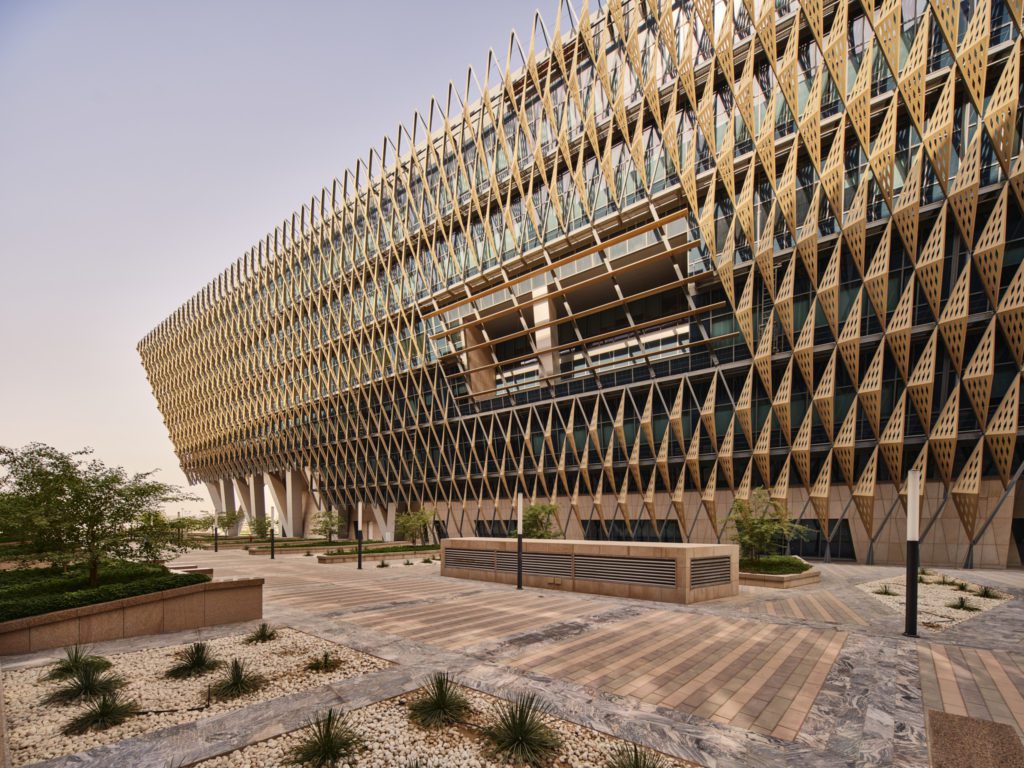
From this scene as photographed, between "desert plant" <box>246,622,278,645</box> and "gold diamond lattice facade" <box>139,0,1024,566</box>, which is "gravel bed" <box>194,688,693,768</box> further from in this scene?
"gold diamond lattice facade" <box>139,0,1024,566</box>

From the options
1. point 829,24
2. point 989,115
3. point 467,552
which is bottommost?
point 467,552

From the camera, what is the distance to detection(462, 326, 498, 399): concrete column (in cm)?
4806

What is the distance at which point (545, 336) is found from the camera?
42.3 metres

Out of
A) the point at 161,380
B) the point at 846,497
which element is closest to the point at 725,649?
the point at 846,497

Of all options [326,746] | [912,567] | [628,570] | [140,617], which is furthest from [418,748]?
[628,570]

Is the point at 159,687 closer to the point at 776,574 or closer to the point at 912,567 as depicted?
the point at 912,567

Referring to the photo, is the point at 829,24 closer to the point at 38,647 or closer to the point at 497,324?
the point at 497,324

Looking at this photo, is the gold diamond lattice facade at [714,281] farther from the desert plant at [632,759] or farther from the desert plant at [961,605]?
the desert plant at [632,759]

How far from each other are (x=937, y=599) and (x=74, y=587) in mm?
24111

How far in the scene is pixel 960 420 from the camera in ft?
89.0

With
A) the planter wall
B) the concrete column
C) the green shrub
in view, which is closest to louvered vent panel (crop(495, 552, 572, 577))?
the green shrub

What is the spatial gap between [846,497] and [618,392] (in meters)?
15.9

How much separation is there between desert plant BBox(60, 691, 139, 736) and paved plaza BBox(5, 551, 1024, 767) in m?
0.85

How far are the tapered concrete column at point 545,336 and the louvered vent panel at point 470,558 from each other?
71.8ft
